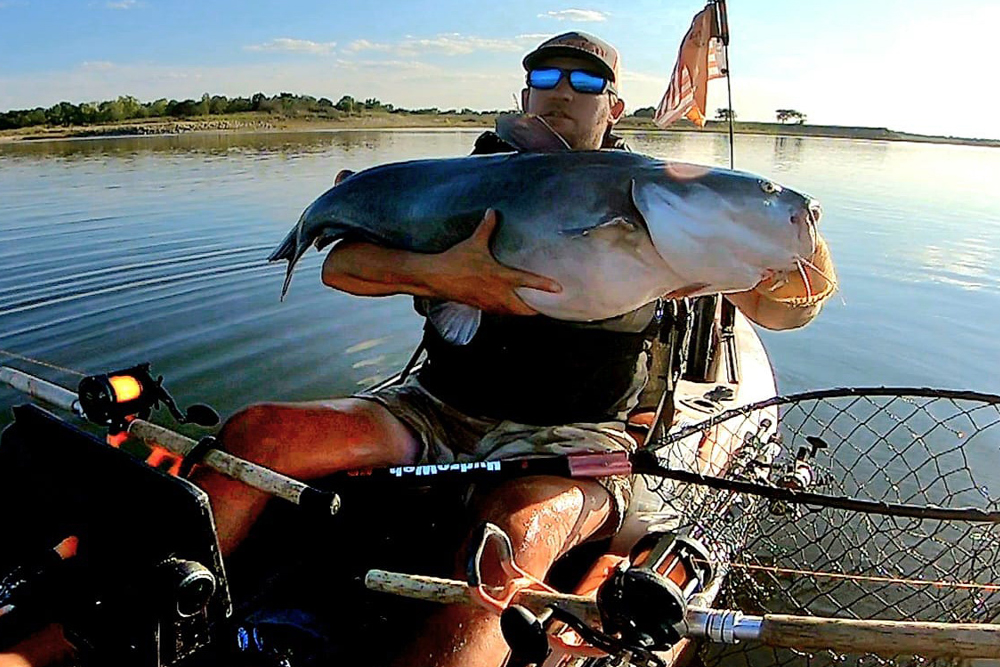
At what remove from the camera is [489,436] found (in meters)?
2.84

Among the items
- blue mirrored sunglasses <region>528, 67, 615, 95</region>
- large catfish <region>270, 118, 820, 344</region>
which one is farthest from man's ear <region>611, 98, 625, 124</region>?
large catfish <region>270, 118, 820, 344</region>

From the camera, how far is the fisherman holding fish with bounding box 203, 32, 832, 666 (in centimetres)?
242

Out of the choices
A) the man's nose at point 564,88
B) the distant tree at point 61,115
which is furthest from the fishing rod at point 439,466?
the distant tree at point 61,115

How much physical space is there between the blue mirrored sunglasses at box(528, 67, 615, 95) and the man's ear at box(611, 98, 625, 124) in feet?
0.59

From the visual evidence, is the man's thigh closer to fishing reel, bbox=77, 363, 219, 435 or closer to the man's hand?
fishing reel, bbox=77, 363, 219, 435

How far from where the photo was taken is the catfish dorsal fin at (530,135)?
2662 mm

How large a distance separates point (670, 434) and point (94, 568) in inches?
76.7

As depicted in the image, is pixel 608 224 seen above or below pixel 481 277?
above

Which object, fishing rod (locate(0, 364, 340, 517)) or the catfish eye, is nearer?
fishing rod (locate(0, 364, 340, 517))

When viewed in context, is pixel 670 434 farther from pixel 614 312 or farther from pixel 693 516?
pixel 614 312

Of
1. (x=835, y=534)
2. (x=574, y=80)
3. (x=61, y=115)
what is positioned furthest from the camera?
(x=61, y=115)

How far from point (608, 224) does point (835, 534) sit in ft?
6.61

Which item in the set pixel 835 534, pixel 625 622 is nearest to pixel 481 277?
pixel 625 622

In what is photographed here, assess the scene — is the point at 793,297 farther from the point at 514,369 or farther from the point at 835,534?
the point at 835,534
